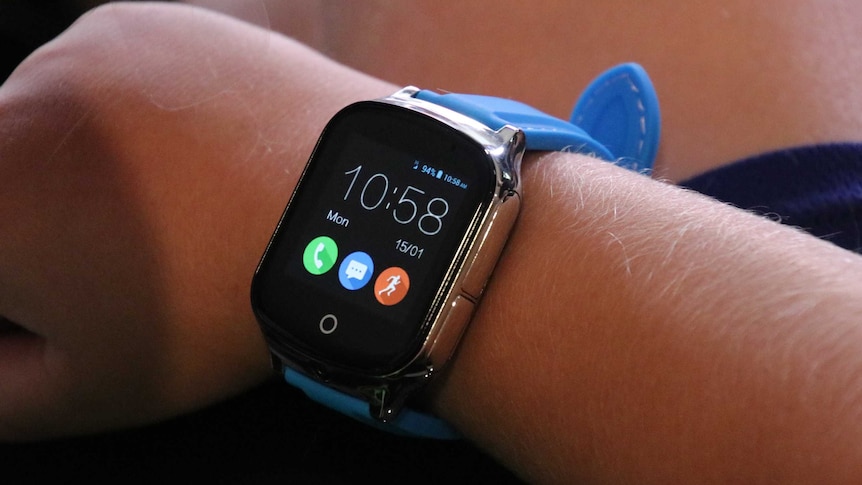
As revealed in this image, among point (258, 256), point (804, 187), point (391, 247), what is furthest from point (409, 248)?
point (804, 187)

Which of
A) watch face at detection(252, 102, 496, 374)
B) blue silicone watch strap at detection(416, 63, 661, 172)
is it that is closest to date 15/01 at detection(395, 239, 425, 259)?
watch face at detection(252, 102, 496, 374)

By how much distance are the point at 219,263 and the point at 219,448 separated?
0.20m

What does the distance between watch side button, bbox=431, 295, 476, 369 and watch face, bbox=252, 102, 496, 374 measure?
14 millimetres

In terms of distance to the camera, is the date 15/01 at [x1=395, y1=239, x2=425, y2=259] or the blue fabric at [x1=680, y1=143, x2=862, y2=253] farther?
the blue fabric at [x1=680, y1=143, x2=862, y2=253]

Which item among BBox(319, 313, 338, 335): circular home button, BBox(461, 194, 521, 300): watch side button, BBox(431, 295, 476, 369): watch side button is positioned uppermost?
BBox(461, 194, 521, 300): watch side button

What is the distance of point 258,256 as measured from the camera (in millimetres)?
703

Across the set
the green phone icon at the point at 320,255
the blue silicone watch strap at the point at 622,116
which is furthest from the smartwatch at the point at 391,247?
the blue silicone watch strap at the point at 622,116

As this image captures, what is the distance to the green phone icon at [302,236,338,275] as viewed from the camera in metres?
0.62

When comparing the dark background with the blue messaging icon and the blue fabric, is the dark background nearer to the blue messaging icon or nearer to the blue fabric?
the blue messaging icon

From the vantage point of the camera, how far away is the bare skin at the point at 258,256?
501mm

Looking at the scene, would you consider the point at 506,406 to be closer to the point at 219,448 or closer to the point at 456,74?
the point at 219,448

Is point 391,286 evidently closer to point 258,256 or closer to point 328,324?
point 328,324

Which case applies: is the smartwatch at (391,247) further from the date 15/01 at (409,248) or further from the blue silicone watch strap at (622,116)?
the blue silicone watch strap at (622,116)

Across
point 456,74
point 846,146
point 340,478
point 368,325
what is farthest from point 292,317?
point 846,146
